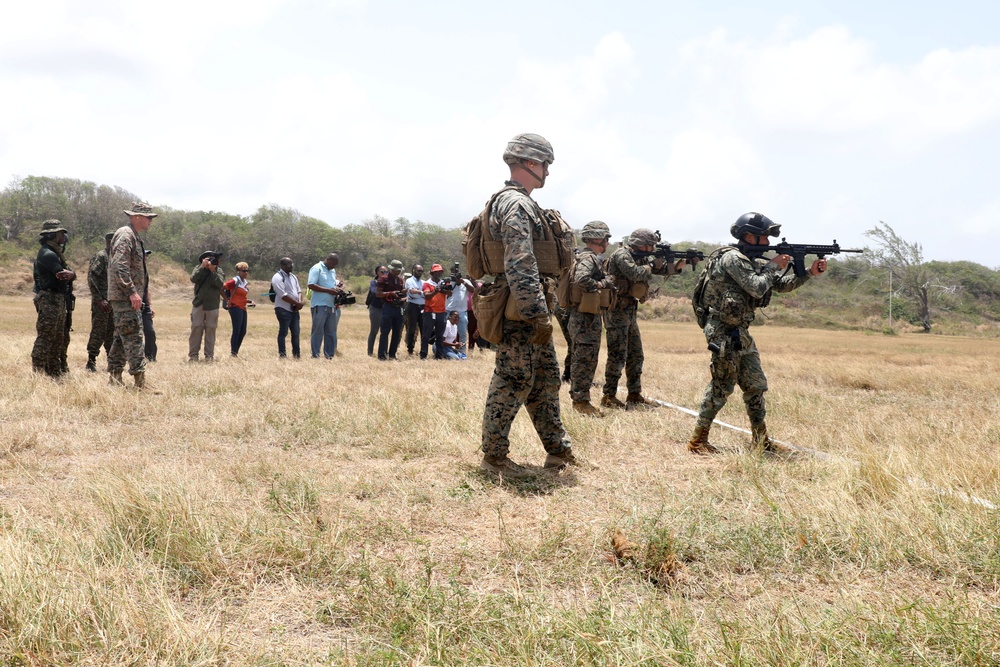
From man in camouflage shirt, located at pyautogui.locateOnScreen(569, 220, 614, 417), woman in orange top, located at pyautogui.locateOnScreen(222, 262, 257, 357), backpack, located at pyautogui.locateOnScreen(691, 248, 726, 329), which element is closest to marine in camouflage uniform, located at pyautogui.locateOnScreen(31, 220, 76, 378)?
woman in orange top, located at pyautogui.locateOnScreen(222, 262, 257, 357)

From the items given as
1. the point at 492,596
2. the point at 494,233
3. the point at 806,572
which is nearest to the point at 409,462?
the point at 494,233

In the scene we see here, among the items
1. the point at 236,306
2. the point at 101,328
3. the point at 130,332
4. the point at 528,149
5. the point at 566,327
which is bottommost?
the point at 101,328

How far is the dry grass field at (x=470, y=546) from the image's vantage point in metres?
2.31

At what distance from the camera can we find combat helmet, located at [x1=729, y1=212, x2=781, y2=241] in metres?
5.82

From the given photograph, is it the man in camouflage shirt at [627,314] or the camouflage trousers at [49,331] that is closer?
the man in camouflage shirt at [627,314]

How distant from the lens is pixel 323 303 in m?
12.6

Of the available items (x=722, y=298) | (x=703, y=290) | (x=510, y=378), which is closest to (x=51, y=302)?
(x=510, y=378)

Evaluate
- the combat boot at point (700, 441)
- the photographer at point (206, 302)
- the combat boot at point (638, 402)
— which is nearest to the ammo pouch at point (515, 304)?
the combat boot at point (700, 441)

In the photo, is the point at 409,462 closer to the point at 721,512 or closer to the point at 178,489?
the point at 178,489

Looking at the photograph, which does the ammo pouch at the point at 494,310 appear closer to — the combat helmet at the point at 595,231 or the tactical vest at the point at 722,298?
the tactical vest at the point at 722,298

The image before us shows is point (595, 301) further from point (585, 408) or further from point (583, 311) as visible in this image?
point (585, 408)

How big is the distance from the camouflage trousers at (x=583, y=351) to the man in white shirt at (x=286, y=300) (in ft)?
20.1

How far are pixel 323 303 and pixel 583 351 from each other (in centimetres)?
640

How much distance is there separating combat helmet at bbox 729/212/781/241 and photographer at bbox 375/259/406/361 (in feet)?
25.5
